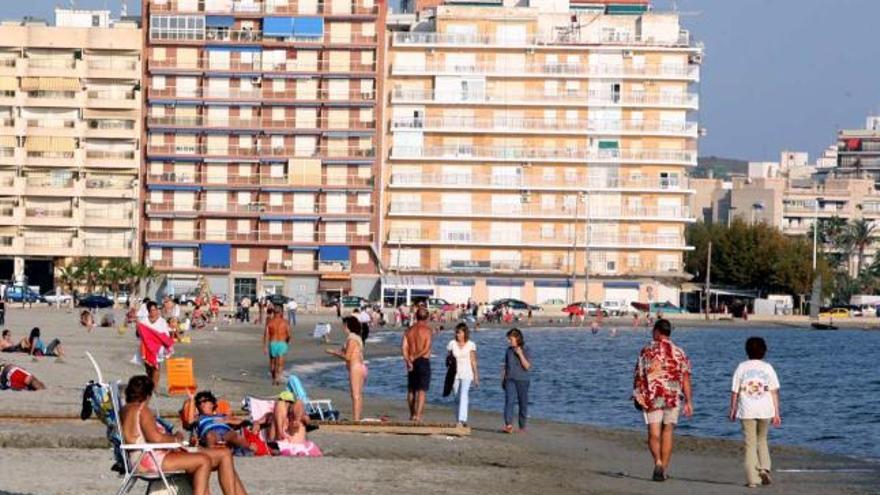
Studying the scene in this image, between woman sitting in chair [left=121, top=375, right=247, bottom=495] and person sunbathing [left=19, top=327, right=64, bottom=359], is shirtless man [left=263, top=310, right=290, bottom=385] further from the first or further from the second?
woman sitting in chair [left=121, top=375, right=247, bottom=495]

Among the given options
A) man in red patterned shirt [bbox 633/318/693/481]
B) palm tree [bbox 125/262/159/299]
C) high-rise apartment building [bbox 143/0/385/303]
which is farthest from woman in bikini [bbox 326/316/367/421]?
high-rise apartment building [bbox 143/0/385/303]

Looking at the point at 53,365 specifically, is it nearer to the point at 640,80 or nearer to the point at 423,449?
the point at 423,449

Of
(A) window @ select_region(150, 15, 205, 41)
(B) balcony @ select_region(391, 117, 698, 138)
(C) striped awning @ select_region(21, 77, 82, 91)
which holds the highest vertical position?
(A) window @ select_region(150, 15, 205, 41)

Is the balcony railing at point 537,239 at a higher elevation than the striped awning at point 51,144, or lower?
lower

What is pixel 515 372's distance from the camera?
28.3 meters

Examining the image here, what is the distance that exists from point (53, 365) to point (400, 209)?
267 ft

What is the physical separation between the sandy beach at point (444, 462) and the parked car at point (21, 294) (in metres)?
72.4

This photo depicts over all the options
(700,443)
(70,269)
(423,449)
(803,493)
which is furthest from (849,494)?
(70,269)

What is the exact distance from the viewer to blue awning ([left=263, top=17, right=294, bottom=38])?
11988 centimetres

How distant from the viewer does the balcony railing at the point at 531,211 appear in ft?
404

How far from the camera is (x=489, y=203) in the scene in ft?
405

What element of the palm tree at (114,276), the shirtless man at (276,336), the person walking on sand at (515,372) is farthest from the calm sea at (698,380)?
the palm tree at (114,276)

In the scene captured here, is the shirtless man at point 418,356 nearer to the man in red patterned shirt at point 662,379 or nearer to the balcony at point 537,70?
the man in red patterned shirt at point 662,379

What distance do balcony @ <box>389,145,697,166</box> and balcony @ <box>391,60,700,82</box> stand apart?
15.9ft
